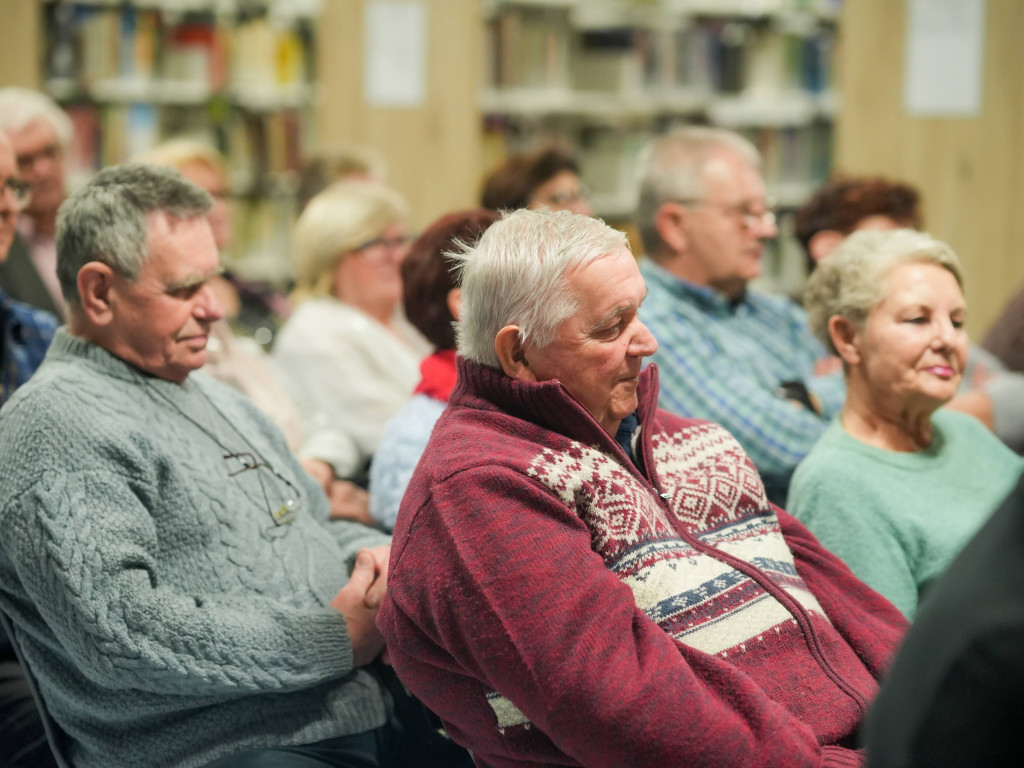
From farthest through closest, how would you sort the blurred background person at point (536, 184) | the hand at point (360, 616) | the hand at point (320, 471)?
the blurred background person at point (536, 184) → the hand at point (320, 471) → the hand at point (360, 616)

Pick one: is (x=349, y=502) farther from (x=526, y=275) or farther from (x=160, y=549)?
(x=526, y=275)

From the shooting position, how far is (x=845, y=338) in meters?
2.07

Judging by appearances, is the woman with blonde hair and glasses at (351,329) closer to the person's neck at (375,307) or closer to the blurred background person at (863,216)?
the person's neck at (375,307)

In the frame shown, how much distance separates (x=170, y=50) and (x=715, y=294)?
3145 mm

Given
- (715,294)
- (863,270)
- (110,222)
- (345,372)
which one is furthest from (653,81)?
(110,222)

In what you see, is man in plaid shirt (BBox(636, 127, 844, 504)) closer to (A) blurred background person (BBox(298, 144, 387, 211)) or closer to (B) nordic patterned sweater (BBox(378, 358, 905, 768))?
(B) nordic patterned sweater (BBox(378, 358, 905, 768))

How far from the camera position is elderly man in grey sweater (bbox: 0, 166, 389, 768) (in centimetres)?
147

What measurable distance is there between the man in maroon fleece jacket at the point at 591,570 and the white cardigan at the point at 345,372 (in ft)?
4.73

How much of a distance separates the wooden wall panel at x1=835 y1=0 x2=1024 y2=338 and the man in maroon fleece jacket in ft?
12.9

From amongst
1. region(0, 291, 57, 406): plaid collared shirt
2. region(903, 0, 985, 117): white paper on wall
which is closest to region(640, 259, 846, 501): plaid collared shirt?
region(0, 291, 57, 406): plaid collared shirt

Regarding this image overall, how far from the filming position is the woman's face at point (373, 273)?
10.4 ft

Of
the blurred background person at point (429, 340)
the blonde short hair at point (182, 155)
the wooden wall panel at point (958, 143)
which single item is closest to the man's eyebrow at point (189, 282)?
the blurred background person at point (429, 340)

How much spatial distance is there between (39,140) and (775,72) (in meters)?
3.44

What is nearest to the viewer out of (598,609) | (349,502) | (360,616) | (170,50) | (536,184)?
(598,609)
